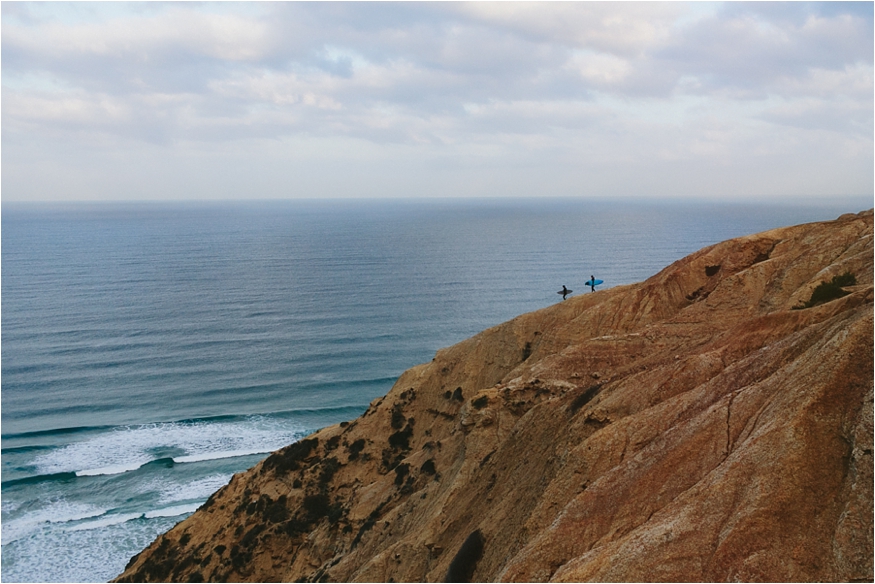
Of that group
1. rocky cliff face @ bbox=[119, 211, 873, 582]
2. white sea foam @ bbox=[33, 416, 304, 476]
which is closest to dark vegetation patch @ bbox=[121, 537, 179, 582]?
rocky cliff face @ bbox=[119, 211, 873, 582]

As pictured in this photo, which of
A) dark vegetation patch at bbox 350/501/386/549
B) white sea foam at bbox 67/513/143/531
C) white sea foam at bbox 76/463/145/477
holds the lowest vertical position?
white sea foam at bbox 67/513/143/531

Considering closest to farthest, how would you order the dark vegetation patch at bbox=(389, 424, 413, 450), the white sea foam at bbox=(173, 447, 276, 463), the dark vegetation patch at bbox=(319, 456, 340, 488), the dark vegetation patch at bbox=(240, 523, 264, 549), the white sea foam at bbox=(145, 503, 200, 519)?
the dark vegetation patch at bbox=(240, 523, 264, 549) → the dark vegetation patch at bbox=(319, 456, 340, 488) → the dark vegetation patch at bbox=(389, 424, 413, 450) → the white sea foam at bbox=(145, 503, 200, 519) → the white sea foam at bbox=(173, 447, 276, 463)

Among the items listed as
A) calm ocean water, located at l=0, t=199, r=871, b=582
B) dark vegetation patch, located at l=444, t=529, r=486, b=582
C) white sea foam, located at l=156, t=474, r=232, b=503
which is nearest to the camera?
dark vegetation patch, located at l=444, t=529, r=486, b=582

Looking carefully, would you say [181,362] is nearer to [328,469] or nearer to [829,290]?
[328,469]

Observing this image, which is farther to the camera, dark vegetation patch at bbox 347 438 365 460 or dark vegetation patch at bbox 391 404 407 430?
dark vegetation patch at bbox 391 404 407 430

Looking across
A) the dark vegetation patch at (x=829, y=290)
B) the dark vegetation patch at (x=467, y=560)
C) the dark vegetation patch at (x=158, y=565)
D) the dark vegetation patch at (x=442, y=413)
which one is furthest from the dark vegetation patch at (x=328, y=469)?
the dark vegetation patch at (x=829, y=290)

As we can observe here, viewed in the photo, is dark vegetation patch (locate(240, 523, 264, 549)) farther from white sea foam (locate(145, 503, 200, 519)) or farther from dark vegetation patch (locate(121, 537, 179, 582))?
white sea foam (locate(145, 503, 200, 519))

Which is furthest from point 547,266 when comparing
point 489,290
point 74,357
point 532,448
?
point 532,448

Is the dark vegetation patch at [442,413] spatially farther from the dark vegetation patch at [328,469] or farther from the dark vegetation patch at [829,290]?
the dark vegetation patch at [829,290]
